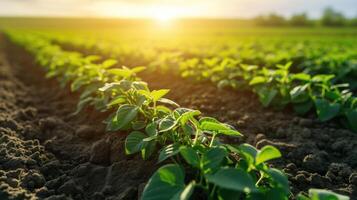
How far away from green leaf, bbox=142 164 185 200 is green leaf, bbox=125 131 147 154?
1.98 feet

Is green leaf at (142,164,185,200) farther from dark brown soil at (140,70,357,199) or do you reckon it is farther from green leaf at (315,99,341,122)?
green leaf at (315,99,341,122)

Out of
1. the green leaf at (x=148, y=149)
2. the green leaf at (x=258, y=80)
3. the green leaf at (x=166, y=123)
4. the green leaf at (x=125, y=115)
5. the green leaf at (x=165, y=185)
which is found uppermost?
the green leaf at (x=166, y=123)

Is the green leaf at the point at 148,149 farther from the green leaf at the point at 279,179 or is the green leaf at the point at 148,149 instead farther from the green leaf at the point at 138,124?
the green leaf at the point at 279,179

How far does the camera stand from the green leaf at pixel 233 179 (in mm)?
2135

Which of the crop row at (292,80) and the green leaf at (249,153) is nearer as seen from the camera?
the green leaf at (249,153)

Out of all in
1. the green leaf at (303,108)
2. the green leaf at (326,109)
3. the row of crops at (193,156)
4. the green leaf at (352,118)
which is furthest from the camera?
the green leaf at (303,108)

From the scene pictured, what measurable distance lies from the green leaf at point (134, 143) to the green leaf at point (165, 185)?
1.98ft

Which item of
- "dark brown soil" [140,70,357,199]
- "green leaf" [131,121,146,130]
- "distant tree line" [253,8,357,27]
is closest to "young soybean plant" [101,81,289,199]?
"green leaf" [131,121,146,130]

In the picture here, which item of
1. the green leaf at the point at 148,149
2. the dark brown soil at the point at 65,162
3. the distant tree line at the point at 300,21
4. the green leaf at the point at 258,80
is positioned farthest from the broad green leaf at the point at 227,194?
the distant tree line at the point at 300,21

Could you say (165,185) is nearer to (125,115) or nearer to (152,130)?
(152,130)

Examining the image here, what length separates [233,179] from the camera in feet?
7.21

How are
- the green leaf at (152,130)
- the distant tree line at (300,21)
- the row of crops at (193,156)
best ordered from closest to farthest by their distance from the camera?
1. the row of crops at (193,156)
2. the green leaf at (152,130)
3. the distant tree line at (300,21)

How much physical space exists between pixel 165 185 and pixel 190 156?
0.66 feet

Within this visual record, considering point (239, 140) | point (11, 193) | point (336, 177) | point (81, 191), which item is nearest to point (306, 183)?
point (336, 177)
